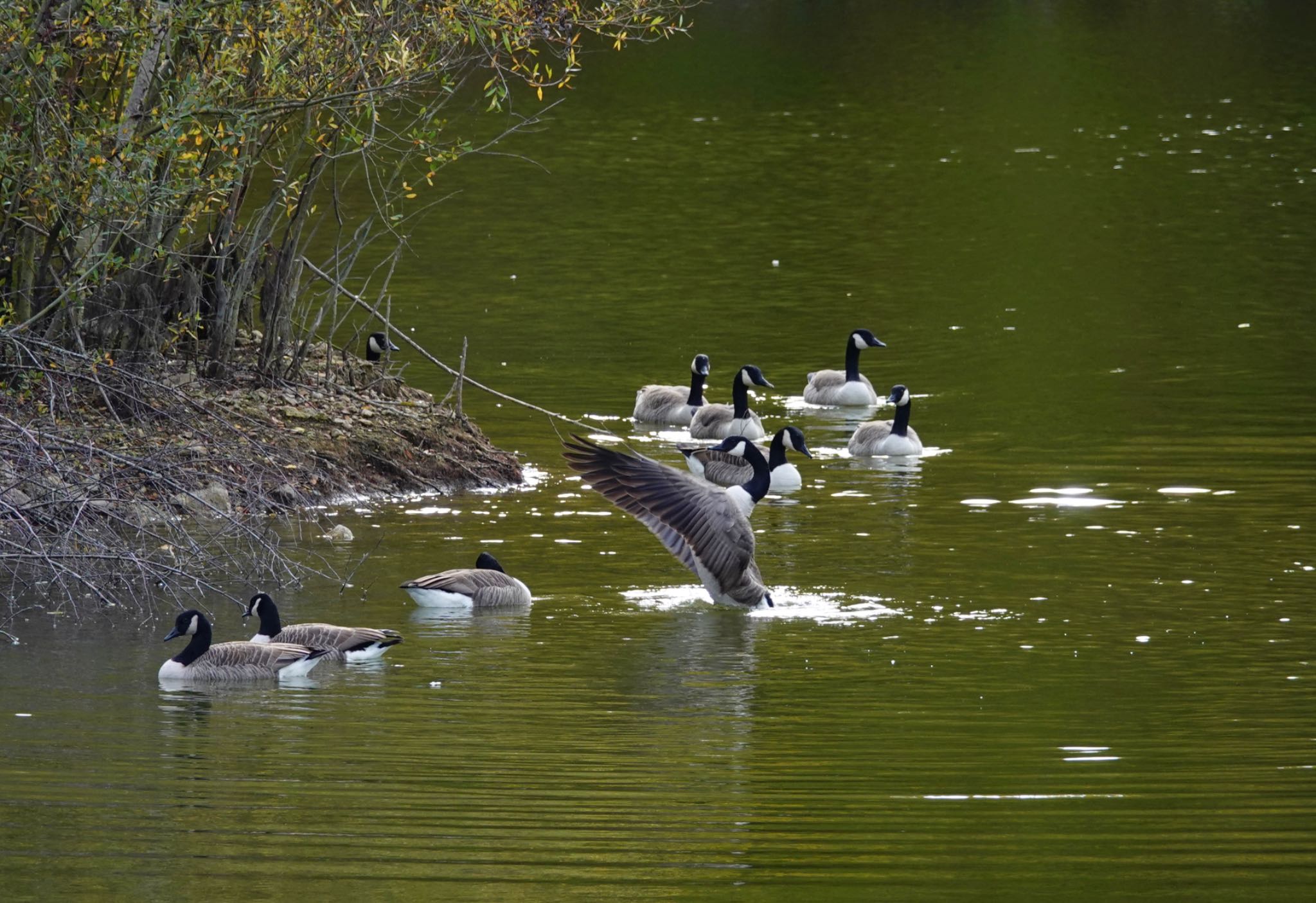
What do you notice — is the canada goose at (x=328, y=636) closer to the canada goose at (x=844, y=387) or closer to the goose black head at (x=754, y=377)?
the goose black head at (x=754, y=377)

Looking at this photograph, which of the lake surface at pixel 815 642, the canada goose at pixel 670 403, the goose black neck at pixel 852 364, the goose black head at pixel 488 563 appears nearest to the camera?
the lake surface at pixel 815 642

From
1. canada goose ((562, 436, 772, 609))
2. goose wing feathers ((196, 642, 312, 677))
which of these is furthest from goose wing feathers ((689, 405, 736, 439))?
goose wing feathers ((196, 642, 312, 677))

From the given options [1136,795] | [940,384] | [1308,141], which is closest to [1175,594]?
[1136,795]

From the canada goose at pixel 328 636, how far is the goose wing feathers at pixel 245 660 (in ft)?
0.87

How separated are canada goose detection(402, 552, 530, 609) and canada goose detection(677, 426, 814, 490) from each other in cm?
486

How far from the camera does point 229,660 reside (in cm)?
1245

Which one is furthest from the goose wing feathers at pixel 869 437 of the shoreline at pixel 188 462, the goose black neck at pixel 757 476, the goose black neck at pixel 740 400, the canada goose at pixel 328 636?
the canada goose at pixel 328 636

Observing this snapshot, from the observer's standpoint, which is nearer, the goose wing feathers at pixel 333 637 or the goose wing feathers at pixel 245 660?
the goose wing feathers at pixel 245 660

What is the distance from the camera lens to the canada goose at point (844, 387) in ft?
78.2

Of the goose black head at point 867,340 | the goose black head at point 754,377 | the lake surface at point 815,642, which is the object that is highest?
the goose black head at point 867,340

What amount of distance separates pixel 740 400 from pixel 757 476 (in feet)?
21.2

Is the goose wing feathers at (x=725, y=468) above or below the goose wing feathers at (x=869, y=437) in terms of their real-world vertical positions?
below

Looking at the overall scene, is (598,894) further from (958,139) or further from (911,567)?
(958,139)

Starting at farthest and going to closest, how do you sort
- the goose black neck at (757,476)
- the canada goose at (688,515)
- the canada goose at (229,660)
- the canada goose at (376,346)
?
1. the canada goose at (376,346)
2. the goose black neck at (757,476)
3. the canada goose at (688,515)
4. the canada goose at (229,660)
